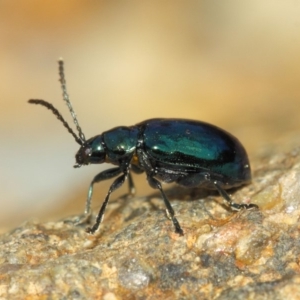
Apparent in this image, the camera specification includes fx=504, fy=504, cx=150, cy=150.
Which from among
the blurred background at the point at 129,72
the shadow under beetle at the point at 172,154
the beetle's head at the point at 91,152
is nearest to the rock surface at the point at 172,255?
the shadow under beetle at the point at 172,154

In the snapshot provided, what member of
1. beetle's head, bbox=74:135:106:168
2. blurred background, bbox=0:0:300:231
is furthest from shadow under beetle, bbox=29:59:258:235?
blurred background, bbox=0:0:300:231

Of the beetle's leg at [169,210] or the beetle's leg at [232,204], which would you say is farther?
the beetle's leg at [232,204]

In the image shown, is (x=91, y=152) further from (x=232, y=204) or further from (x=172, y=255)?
(x=172, y=255)

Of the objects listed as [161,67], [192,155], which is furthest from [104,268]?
[161,67]

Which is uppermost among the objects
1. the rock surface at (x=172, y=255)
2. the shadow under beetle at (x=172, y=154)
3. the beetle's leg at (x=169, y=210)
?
the shadow under beetle at (x=172, y=154)

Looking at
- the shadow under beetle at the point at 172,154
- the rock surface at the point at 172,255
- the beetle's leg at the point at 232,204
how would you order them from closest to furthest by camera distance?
the rock surface at the point at 172,255 → the beetle's leg at the point at 232,204 → the shadow under beetle at the point at 172,154

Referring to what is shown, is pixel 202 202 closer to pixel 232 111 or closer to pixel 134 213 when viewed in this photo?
pixel 134 213

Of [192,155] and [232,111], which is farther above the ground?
[192,155]

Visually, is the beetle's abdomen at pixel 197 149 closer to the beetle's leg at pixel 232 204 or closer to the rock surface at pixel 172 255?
the beetle's leg at pixel 232 204
